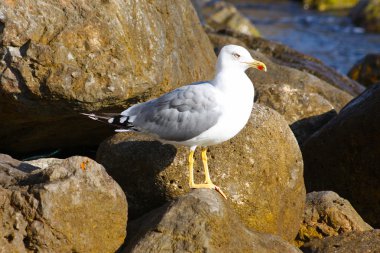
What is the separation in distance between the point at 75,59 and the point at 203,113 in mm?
1299

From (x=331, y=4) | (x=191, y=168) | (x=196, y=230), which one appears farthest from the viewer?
(x=331, y=4)

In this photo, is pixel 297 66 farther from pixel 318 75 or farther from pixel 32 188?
pixel 32 188

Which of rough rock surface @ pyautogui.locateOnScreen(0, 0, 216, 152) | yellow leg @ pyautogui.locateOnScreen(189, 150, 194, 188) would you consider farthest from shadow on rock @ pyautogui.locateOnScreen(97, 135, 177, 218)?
rough rock surface @ pyautogui.locateOnScreen(0, 0, 216, 152)

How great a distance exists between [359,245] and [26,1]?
3531mm

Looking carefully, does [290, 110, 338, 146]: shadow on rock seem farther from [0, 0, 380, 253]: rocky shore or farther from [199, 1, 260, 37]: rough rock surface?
[199, 1, 260, 37]: rough rock surface

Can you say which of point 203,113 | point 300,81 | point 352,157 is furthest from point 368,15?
point 203,113

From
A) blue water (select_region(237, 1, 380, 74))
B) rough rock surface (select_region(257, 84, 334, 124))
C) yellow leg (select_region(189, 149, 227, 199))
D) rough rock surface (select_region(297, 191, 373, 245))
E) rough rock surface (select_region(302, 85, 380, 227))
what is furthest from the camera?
blue water (select_region(237, 1, 380, 74))

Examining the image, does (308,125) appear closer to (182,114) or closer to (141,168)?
(141,168)

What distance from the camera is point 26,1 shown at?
6719 mm

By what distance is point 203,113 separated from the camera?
624 centimetres

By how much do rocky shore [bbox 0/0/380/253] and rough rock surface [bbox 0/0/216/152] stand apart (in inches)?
0.4

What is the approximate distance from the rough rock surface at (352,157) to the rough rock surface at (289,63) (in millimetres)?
2252

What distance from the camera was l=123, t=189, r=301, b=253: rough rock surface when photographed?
5434 mm

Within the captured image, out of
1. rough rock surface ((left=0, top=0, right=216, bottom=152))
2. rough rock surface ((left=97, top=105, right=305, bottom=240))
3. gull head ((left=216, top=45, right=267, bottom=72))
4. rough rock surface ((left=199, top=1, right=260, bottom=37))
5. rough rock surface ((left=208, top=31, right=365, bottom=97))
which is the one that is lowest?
rough rock surface ((left=199, top=1, right=260, bottom=37))
